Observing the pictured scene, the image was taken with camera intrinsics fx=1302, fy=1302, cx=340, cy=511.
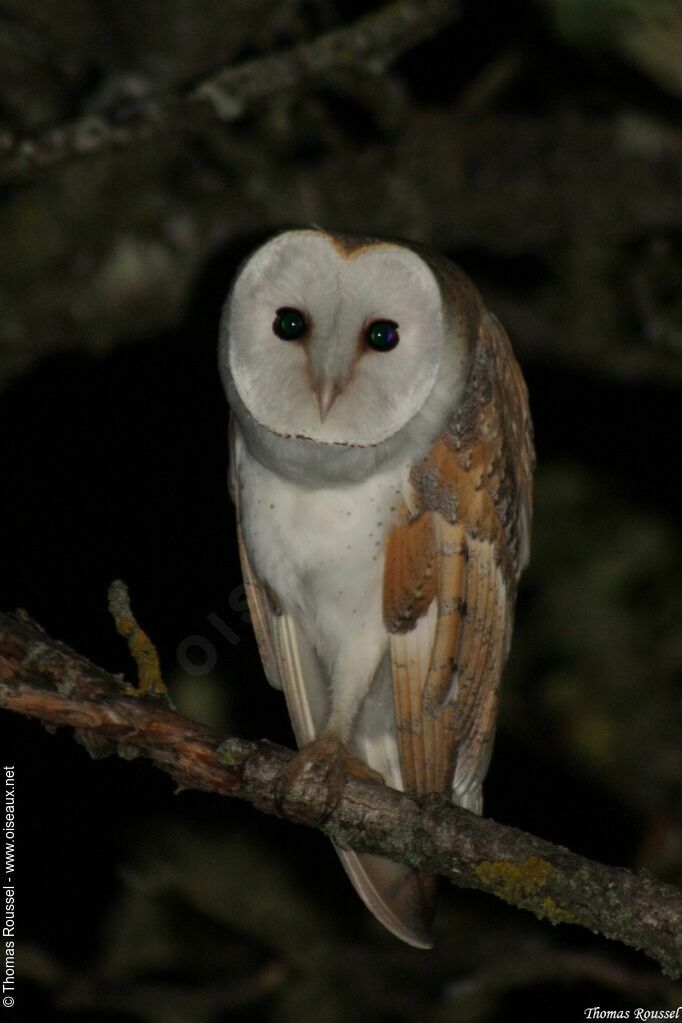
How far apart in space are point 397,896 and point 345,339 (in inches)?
56.2

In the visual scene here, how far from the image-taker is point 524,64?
16.7 feet

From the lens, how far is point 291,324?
2900 millimetres

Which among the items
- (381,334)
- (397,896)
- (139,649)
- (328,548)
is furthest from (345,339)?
(397,896)

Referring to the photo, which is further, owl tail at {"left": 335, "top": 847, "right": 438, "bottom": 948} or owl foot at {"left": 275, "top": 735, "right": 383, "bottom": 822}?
owl tail at {"left": 335, "top": 847, "right": 438, "bottom": 948}

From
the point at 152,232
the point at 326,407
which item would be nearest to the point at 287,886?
the point at 152,232

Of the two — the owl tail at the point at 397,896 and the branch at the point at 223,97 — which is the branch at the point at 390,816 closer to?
the owl tail at the point at 397,896

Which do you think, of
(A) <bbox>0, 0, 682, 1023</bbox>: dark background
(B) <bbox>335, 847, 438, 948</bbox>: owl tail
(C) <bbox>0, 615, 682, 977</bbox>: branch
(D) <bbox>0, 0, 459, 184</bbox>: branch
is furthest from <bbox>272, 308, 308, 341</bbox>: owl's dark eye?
(A) <bbox>0, 0, 682, 1023</bbox>: dark background

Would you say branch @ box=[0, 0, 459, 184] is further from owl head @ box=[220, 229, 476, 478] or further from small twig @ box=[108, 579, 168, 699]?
small twig @ box=[108, 579, 168, 699]

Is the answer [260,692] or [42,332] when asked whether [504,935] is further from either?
[42,332]

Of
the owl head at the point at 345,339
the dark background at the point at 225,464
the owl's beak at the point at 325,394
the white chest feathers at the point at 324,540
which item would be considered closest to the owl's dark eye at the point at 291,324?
the owl head at the point at 345,339

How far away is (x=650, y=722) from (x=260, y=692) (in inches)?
67.0

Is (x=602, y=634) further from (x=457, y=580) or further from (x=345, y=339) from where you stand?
(x=345, y=339)

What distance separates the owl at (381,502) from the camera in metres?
2.90

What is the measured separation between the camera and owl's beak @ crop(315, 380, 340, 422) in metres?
2.86
